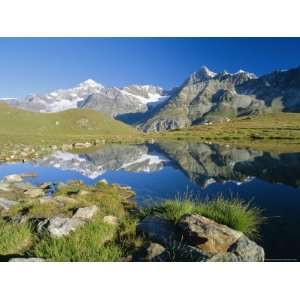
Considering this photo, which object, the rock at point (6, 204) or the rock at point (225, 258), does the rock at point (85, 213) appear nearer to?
the rock at point (6, 204)

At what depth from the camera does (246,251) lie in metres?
8.62

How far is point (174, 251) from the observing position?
859 cm

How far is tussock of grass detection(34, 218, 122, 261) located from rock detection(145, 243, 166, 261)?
0.74 meters

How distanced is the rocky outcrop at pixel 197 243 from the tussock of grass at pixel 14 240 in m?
3.39

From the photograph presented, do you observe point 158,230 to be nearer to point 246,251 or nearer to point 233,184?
point 246,251

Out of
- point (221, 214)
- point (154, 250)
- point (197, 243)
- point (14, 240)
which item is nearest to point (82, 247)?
point (154, 250)

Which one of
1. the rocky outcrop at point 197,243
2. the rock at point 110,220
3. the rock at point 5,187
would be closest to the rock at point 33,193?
the rock at point 5,187

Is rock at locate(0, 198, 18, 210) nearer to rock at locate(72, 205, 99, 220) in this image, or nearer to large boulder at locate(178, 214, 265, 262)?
rock at locate(72, 205, 99, 220)

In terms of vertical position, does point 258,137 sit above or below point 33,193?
above

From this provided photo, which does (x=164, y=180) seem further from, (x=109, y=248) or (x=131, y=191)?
(x=109, y=248)

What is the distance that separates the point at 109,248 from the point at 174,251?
5.66ft

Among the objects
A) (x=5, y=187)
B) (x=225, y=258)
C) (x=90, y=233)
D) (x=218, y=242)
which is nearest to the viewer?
(x=225, y=258)

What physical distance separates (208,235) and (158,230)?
171cm
